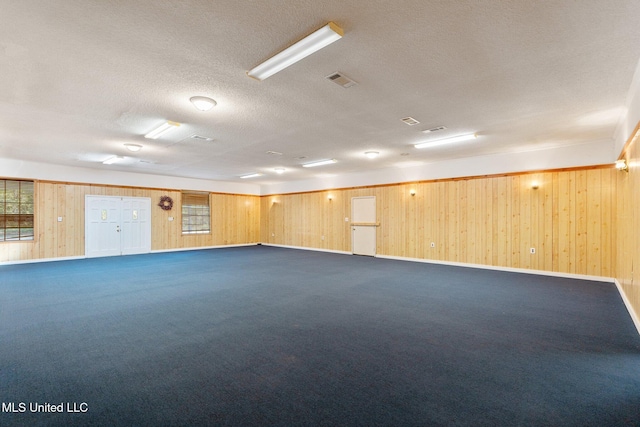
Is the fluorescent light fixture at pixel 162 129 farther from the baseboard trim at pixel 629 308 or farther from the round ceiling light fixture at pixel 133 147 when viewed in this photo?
the baseboard trim at pixel 629 308

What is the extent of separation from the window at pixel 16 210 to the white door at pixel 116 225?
1.29m

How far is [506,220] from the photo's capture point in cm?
686

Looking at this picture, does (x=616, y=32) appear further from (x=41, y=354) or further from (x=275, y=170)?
(x=275, y=170)

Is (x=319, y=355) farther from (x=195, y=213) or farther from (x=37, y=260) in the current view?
(x=195, y=213)

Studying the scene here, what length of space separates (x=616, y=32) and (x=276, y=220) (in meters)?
11.7

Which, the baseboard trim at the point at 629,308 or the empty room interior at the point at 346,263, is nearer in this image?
the empty room interior at the point at 346,263

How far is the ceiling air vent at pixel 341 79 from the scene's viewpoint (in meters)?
3.12

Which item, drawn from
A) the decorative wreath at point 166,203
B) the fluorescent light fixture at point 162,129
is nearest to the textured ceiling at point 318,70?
the fluorescent light fixture at point 162,129

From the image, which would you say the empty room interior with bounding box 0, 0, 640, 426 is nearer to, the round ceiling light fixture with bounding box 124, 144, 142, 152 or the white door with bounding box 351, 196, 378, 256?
the round ceiling light fixture with bounding box 124, 144, 142, 152

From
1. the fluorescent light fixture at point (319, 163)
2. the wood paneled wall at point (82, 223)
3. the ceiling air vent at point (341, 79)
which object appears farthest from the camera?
the wood paneled wall at point (82, 223)

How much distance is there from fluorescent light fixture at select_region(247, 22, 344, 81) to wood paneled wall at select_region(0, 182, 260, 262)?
904cm

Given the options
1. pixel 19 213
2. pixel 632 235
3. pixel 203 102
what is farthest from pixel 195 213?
pixel 632 235

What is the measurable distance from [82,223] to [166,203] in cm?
256

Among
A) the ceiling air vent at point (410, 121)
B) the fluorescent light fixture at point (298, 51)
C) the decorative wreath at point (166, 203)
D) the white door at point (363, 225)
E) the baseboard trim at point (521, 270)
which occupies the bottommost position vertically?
the baseboard trim at point (521, 270)
